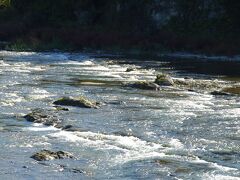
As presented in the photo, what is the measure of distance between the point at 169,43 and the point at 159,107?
35.8 m

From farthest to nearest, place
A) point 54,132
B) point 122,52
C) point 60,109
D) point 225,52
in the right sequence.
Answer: point 122,52, point 225,52, point 60,109, point 54,132

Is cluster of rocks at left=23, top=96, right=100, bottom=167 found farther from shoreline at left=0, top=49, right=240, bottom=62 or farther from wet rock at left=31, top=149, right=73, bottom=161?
shoreline at left=0, top=49, right=240, bottom=62

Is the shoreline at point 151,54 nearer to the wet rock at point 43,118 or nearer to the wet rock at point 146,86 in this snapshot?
the wet rock at point 146,86

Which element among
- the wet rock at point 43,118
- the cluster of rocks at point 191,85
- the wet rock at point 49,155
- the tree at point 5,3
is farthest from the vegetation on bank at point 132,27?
the wet rock at point 49,155

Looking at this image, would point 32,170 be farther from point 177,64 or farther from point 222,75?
point 177,64

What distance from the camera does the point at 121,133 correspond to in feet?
68.9

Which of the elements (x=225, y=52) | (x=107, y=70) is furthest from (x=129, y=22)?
(x=107, y=70)

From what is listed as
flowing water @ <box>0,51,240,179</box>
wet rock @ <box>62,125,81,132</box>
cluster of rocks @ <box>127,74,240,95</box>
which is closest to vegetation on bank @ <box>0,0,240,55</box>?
cluster of rocks @ <box>127,74,240,95</box>

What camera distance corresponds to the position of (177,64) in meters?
49.2

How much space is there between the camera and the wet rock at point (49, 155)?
1695 cm

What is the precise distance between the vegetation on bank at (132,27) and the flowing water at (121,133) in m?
25.6

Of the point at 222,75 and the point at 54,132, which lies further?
the point at 222,75

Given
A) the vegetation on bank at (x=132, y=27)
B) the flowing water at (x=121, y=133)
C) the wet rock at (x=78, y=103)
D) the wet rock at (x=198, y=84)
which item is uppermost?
the vegetation on bank at (x=132, y=27)

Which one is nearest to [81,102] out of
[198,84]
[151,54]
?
[198,84]
